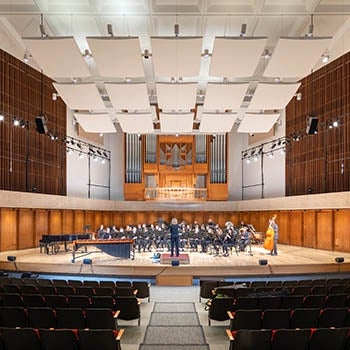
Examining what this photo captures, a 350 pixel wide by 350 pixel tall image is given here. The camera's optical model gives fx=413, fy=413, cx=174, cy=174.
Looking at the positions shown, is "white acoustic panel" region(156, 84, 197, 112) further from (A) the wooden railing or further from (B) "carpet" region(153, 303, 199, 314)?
(A) the wooden railing

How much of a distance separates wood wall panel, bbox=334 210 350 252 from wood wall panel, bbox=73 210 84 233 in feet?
38.6

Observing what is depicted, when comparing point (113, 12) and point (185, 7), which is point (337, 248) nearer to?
point (185, 7)

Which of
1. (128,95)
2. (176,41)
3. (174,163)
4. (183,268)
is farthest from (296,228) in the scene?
(176,41)

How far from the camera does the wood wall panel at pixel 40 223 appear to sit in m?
16.9

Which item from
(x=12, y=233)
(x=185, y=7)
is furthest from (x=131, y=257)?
(x=185, y=7)

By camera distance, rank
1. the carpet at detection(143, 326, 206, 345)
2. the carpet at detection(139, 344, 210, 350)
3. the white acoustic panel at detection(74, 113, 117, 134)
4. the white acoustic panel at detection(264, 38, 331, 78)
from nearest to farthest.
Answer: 1. the carpet at detection(139, 344, 210, 350)
2. the carpet at detection(143, 326, 206, 345)
3. the white acoustic panel at detection(264, 38, 331, 78)
4. the white acoustic panel at detection(74, 113, 117, 134)

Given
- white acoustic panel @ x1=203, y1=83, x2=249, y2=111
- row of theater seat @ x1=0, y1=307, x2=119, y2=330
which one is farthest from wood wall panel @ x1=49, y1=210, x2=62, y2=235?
row of theater seat @ x1=0, y1=307, x2=119, y2=330

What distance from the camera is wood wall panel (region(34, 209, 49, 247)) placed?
55.4ft

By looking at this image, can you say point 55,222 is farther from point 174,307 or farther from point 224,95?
point 174,307

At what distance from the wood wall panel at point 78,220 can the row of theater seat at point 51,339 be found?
1601cm

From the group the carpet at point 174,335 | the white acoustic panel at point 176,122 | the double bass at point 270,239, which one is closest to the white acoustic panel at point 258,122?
the white acoustic panel at point 176,122

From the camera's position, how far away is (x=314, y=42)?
10633 mm

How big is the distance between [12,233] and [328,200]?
11.5m

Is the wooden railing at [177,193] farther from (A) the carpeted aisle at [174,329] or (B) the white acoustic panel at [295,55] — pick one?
(A) the carpeted aisle at [174,329]
